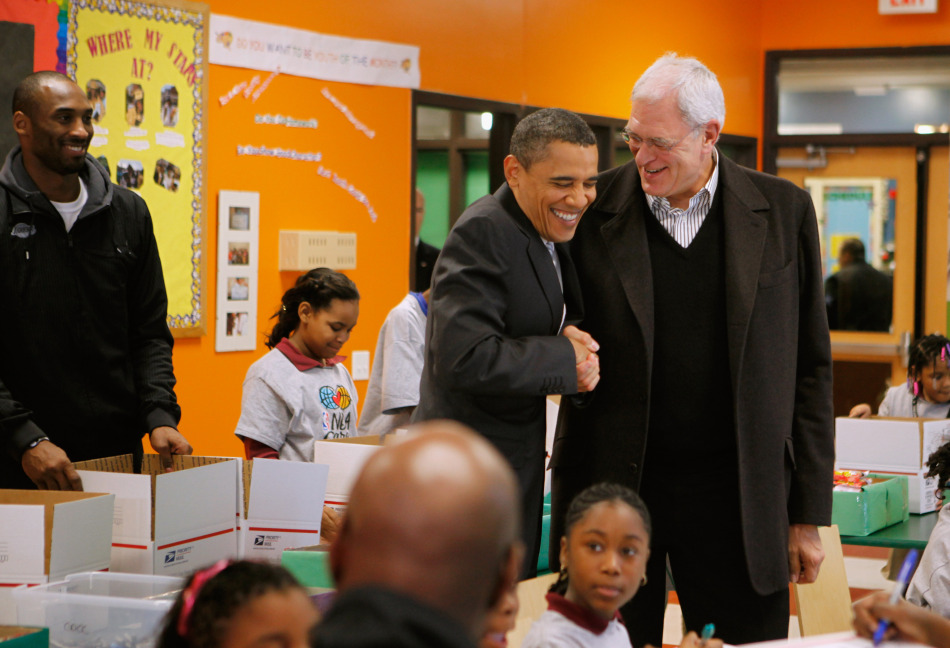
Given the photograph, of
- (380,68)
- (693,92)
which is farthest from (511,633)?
(380,68)

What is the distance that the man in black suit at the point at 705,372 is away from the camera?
2.21m

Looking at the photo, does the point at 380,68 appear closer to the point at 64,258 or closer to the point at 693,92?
the point at 64,258

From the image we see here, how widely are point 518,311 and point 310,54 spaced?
11.5 ft

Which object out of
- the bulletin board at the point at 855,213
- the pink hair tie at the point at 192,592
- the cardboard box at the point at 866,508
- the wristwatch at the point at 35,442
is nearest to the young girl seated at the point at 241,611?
the pink hair tie at the point at 192,592

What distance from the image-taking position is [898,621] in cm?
135

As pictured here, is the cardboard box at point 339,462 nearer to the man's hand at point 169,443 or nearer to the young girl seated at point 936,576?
the man's hand at point 169,443

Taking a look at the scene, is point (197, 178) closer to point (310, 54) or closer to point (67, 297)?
point (310, 54)

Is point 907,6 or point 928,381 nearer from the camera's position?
point 928,381

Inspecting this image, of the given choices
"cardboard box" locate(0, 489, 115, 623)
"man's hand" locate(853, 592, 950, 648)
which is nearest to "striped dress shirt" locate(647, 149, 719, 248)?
"man's hand" locate(853, 592, 950, 648)

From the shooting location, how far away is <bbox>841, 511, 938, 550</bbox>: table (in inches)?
136

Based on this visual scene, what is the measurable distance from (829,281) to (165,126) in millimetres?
5999

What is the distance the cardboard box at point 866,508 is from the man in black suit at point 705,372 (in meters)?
1.26

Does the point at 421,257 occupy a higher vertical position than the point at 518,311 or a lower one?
higher

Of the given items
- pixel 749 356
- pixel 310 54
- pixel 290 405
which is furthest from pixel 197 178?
pixel 749 356
